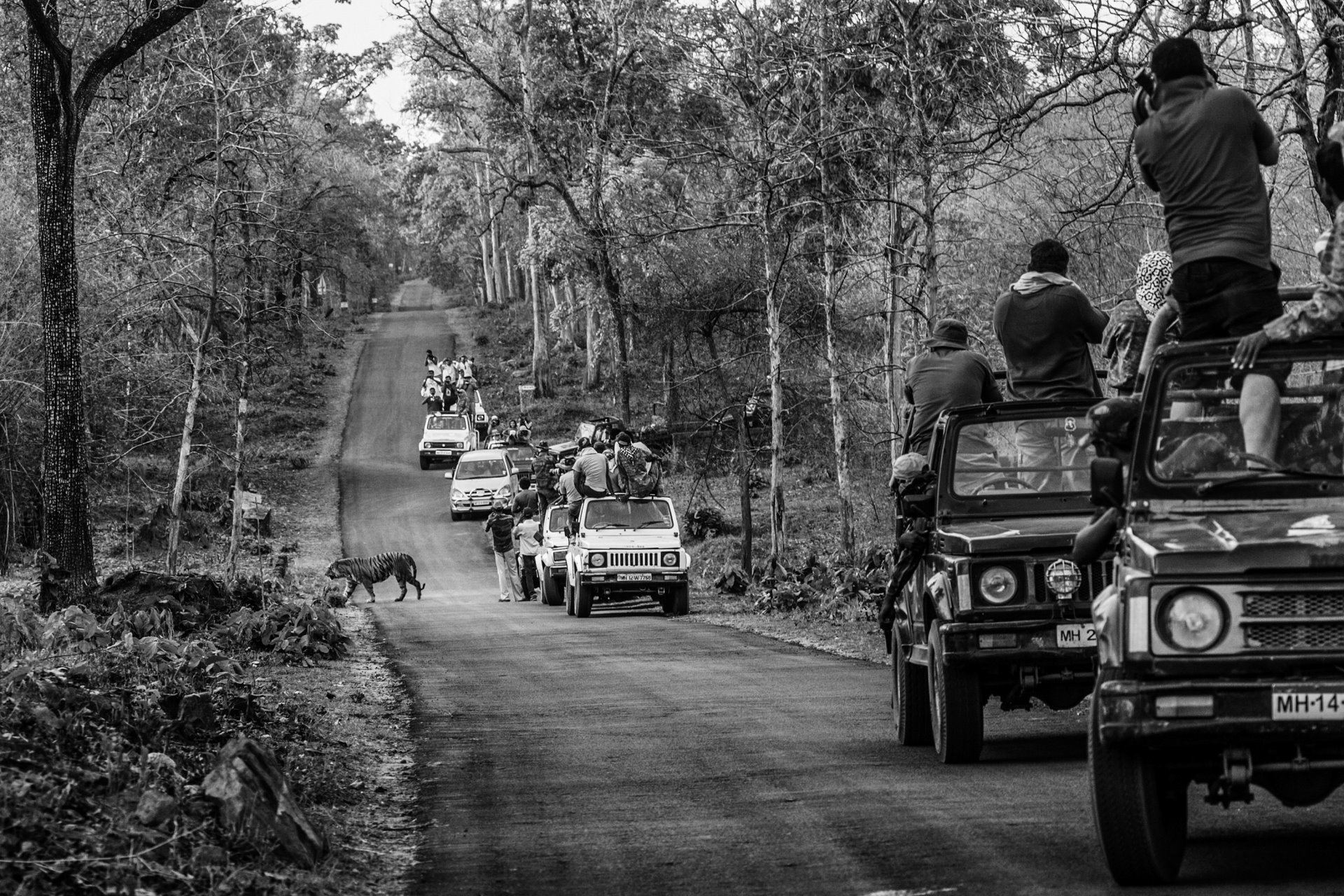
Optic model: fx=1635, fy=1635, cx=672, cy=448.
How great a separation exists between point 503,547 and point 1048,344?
20913 millimetres

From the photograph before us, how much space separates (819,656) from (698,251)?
29.9 meters

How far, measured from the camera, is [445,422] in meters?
58.9

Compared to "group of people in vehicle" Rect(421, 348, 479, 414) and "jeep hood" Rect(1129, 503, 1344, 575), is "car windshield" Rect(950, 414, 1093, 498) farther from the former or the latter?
"group of people in vehicle" Rect(421, 348, 479, 414)

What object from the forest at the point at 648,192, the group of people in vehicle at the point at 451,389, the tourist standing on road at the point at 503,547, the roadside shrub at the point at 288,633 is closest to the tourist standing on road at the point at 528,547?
the tourist standing on road at the point at 503,547

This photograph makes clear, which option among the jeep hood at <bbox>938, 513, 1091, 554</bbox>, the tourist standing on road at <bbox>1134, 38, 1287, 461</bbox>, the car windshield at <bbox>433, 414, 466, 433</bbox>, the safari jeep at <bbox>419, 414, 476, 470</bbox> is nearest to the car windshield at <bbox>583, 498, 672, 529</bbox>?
the jeep hood at <bbox>938, 513, 1091, 554</bbox>

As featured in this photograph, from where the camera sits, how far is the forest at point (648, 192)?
1806 centimetres

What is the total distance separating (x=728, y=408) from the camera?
102 ft

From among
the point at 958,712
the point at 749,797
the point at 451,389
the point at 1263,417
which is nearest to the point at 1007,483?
the point at 958,712

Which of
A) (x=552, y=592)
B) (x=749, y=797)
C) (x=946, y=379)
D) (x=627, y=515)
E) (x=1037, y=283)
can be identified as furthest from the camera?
(x=552, y=592)

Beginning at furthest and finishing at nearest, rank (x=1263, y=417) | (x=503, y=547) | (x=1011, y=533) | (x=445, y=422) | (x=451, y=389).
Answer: (x=451, y=389) < (x=445, y=422) < (x=503, y=547) < (x=1011, y=533) < (x=1263, y=417)

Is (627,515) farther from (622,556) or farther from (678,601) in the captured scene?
(678,601)

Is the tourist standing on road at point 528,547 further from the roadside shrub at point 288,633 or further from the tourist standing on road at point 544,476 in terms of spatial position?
the roadside shrub at point 288,633

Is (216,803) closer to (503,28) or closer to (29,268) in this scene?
(29,268)

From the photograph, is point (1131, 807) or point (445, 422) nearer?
point (1131, 807)
